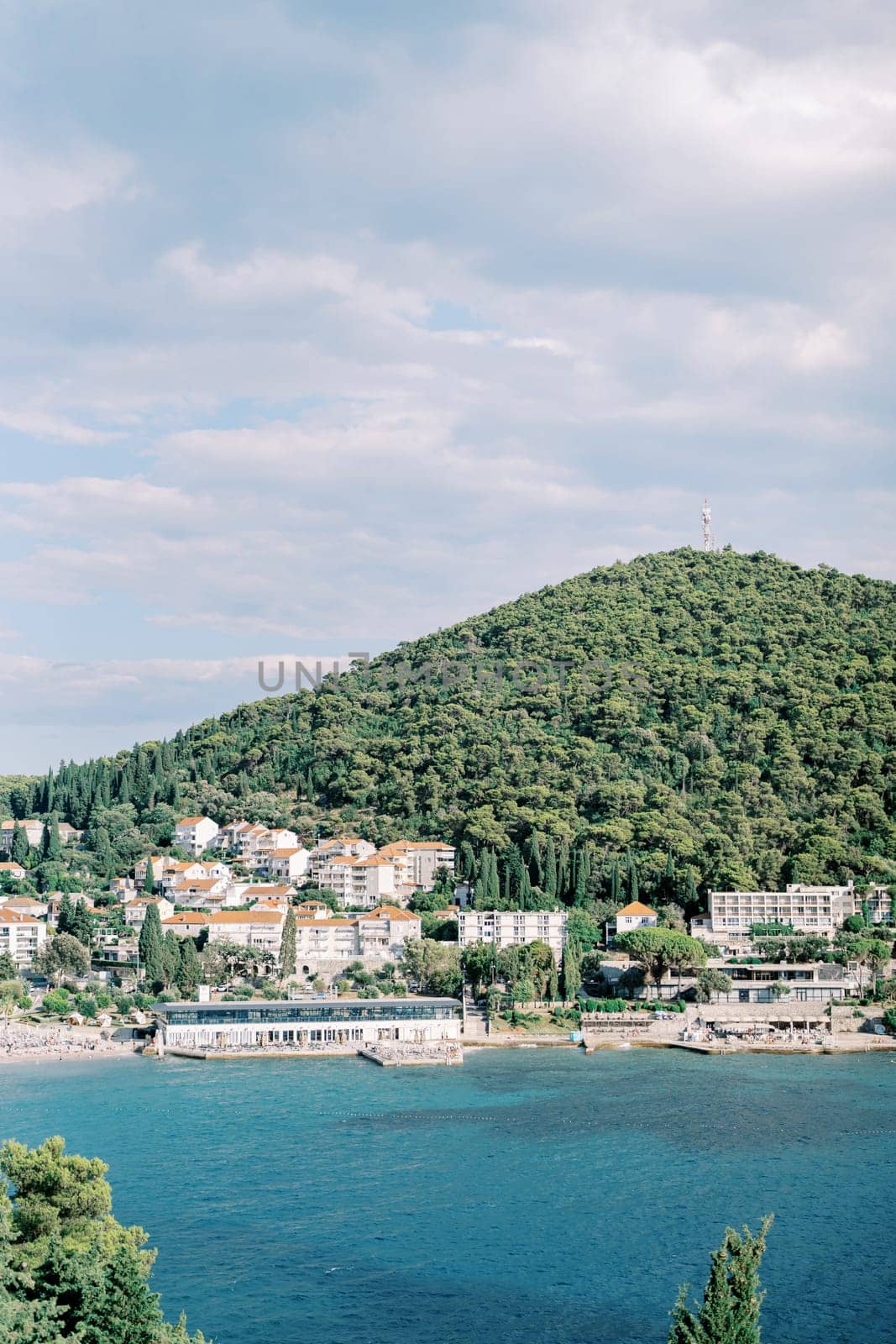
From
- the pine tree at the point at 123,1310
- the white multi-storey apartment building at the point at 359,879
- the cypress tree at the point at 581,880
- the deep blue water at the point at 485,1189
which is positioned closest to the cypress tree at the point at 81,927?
the white multi-storey apartment building at the point at 359,879

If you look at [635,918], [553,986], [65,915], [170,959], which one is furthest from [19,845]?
[635,918]

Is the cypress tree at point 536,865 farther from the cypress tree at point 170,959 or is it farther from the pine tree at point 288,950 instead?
the cypress tree at point 170,959

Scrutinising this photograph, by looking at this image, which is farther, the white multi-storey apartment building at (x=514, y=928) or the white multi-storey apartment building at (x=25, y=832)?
the white multi-storey apartment building at (x=25, y=832)

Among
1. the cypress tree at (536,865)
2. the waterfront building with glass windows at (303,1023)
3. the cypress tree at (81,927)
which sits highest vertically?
the cypress tree at (536,865)

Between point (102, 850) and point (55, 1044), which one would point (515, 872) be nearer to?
point (55, 1044)

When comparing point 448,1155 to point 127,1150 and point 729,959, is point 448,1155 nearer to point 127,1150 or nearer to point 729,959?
point 127,1150

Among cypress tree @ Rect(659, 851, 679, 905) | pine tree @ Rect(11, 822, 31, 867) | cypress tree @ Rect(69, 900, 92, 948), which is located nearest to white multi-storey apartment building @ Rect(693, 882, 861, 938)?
cypress tree @ Rect(659, 851, 679, 905)

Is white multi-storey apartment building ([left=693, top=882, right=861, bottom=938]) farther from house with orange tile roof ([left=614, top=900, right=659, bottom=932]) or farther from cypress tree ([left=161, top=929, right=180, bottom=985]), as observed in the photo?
cypress tree ([left=161, top=929, right=180, bottom=985])

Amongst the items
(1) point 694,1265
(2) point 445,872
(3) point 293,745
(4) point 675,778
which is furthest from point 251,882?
(1) point 694,1265
